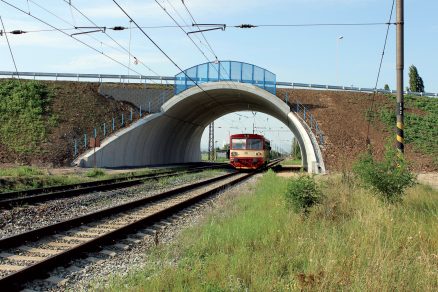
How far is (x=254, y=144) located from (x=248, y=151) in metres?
0.79

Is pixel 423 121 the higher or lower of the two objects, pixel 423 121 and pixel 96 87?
the lower

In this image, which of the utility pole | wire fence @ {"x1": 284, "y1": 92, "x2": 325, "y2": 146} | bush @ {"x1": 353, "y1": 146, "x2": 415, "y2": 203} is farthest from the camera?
wire fence @ {"x1": 284, "y1": 92, "x2": 325, "y2": 146}

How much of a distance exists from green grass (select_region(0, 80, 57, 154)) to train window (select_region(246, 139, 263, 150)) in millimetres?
15395

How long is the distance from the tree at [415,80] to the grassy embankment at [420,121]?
22.7 metres

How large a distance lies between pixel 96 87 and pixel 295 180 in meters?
34.4

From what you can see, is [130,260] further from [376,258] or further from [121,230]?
[376,258]

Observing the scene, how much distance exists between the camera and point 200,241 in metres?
7.13

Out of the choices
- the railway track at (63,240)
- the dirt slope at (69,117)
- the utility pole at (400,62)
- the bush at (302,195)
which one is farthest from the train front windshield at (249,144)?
the bush at (302,195)

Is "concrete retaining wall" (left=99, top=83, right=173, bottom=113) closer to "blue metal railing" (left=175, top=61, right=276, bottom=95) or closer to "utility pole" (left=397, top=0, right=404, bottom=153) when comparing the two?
"blue metal railing" (left=175, top=61, right=276, bottom=95)

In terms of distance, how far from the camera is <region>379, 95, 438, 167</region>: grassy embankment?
117 feet

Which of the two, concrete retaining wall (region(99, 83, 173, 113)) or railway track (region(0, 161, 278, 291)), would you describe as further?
concrete retaining wall (region(99, 83, 173, 113))

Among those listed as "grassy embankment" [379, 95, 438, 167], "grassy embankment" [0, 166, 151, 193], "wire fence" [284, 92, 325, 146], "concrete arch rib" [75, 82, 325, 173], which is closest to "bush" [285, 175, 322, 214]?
"grassy embankment" [0, 166, 151, 193]

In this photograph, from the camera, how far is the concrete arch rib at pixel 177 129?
31094 mm

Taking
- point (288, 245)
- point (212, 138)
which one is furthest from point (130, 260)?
point (212, 138)
